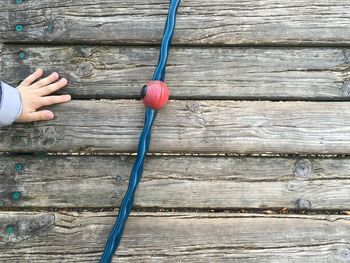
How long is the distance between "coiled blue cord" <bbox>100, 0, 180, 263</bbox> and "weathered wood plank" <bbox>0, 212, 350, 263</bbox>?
6cm

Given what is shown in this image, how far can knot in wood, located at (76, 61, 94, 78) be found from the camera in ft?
5.84

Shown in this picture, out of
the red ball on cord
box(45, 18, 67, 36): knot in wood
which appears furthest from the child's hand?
the red ball on cord

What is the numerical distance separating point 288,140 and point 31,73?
812 mm

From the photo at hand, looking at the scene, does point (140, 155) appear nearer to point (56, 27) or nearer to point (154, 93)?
point (154, 93)

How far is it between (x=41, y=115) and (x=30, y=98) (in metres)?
0.06

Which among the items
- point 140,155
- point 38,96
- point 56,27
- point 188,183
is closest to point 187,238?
point 188,183

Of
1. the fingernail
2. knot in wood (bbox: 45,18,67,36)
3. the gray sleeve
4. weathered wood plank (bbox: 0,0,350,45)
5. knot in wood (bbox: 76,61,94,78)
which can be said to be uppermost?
weathered wood plank (bbox: 0,0,350,45)

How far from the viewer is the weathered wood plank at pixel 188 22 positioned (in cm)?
179

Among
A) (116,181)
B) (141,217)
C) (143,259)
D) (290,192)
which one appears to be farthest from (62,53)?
(290,192)

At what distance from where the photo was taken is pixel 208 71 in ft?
5.81

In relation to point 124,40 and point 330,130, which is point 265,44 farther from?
point 124,40

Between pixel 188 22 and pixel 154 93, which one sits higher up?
pixel 188 22

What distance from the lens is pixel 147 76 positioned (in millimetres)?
1771

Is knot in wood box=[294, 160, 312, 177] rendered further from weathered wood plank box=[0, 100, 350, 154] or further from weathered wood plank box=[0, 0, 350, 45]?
weathered wood plank box=[0, 0, 350, 45]
